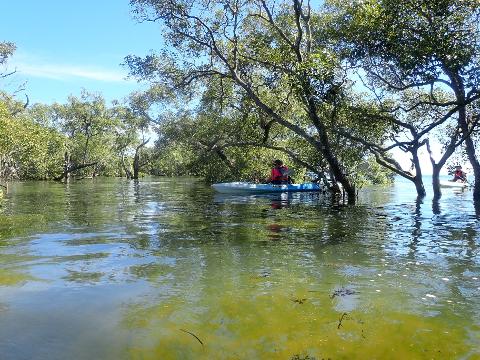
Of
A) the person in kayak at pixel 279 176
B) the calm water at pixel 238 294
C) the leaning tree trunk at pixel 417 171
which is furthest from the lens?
the person in kayak at pixel 279 176

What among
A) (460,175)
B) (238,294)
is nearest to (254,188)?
(460,175)

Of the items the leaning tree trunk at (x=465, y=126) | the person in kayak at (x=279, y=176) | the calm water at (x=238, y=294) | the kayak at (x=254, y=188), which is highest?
the leaning tree trunk at (x=465, y=126)

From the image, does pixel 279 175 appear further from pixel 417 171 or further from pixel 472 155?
pixel 472 155

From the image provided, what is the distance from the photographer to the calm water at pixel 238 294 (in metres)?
3.78

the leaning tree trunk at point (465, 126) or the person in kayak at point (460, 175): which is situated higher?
the leaning tree trunk at point (465, 126)

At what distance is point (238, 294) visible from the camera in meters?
5.29

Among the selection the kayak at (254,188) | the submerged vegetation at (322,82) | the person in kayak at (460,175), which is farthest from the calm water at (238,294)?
the person in kayak at (460,175)

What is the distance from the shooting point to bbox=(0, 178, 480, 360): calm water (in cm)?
378

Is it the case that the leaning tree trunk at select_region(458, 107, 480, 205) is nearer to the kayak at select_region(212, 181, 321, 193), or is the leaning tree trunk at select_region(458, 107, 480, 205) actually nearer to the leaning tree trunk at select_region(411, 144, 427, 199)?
the leaning tree trunk at select_region(411, 144, 427, 199)

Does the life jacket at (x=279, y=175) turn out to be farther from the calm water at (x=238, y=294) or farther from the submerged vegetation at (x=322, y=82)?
the calm water at (x=238, y=294)

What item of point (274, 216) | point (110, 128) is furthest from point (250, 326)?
point (110, 128)

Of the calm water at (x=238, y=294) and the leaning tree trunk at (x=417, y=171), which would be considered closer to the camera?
the calm water at (x=238, y=294)

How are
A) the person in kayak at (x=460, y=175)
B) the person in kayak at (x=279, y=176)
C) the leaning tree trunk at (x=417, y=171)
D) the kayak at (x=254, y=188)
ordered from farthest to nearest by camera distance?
the person in kayak at (x=460, y=175), the person in kayak at (x=279, y=176), the kayak at (x=254, y=188), the leaning tree trunk at (x=417, y=171)

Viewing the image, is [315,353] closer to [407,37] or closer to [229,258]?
[229,258]
